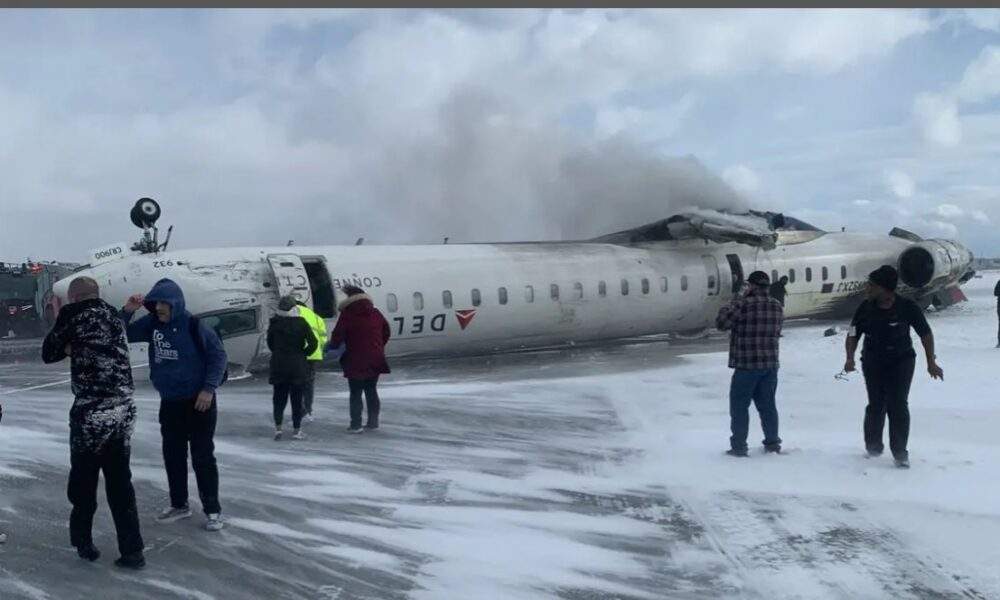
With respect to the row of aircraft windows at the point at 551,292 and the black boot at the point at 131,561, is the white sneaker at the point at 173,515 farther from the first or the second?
the row of aircraft windows at the point at 551,292

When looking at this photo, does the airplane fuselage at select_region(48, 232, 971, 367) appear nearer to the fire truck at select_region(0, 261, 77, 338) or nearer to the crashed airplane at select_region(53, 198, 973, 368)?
the crashed airplane at select_region(53, 198, 973, 368)

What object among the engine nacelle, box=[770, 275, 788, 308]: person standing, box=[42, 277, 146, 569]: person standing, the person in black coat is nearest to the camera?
box=[42, 277, 146, 569]: person standing

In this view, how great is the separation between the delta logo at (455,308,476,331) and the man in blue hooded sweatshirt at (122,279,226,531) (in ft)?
33.7

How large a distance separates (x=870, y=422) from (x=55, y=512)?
7.06 meters

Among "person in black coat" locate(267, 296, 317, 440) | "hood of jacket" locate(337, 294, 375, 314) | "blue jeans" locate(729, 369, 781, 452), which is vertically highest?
"hood of jacket" locate(337, 294, 375, 314)

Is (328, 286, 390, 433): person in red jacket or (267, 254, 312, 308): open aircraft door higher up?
(267, 254, 312, 308): open aircraft door

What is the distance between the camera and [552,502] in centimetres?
691

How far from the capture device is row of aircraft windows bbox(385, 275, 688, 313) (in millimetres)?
15812

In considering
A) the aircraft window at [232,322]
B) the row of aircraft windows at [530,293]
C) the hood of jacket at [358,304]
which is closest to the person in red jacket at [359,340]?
the hood of jacket at [358,304]

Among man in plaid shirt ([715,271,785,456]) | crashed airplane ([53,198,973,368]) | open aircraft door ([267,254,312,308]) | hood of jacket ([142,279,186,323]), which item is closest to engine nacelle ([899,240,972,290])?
crashed airplane ([53,198,973,368])

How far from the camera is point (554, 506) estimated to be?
22.3 ft

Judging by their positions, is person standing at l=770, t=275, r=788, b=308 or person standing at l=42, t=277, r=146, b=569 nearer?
person standing at l=42, t=277, r=146, b=569

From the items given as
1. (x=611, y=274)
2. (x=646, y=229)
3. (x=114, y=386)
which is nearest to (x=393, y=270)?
(x=611, y=274)

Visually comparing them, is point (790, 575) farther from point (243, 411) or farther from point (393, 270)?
point (393, 270)
